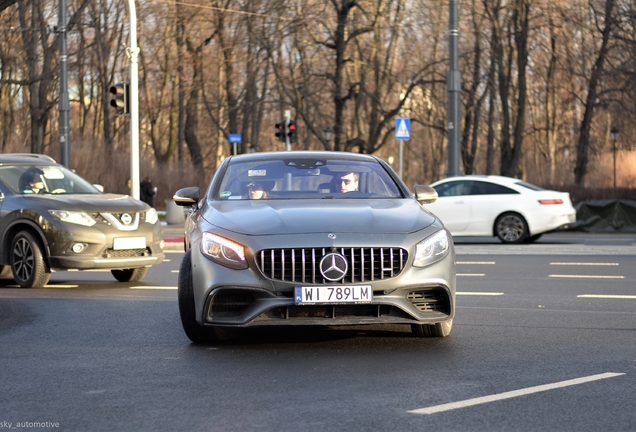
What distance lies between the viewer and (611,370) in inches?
291

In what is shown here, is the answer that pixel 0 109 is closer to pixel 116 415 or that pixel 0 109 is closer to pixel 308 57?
pixel 308 57

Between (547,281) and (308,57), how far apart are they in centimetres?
3109

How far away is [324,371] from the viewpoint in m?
7.43

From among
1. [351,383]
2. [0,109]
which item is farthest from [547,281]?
[0,109]

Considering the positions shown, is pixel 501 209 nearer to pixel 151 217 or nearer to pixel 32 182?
pixel 151 217

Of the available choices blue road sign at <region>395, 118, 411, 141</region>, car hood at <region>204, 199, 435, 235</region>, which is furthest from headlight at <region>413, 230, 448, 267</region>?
blue road sign at <region>395, 118, 411, 141</region>

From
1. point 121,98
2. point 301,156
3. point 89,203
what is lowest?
point 89,203

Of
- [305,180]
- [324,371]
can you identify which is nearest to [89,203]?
[305,180]

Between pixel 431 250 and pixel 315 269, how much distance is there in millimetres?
916

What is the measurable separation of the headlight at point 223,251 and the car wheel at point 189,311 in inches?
12.8

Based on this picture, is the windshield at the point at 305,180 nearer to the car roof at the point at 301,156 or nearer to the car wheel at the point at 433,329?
the car roof at the point at 301,156

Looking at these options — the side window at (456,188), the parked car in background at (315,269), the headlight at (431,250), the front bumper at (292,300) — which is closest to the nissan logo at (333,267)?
the parked car in background at (315,269)

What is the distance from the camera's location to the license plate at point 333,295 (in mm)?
7969

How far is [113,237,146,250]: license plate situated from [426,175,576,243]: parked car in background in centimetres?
1042
